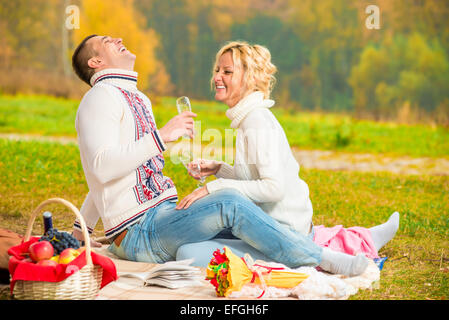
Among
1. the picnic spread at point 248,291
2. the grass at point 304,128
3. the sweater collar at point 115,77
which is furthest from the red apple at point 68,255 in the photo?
the grass at point 304,128

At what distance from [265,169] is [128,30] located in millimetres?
13186

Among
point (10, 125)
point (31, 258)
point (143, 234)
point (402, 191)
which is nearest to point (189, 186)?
point (402, 191)

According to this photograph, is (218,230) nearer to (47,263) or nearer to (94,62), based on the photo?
(47,263)

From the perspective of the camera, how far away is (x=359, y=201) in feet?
22.6

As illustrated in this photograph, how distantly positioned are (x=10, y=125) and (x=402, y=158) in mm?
8090

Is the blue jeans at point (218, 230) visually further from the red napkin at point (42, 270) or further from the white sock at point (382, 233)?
the white sock at point (382, 233)

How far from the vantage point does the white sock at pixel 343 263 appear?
3658mm

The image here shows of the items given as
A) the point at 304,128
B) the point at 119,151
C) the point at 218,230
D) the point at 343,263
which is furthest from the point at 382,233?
the point at 304,128

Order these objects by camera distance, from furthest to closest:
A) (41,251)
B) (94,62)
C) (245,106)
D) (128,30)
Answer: (128,30), (94,62), (245,106), (41,251)

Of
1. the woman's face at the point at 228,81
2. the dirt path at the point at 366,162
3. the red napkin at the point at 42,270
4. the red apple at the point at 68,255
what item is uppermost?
the woman's face at the point at 228,81

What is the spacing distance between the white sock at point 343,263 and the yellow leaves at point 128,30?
1248cm

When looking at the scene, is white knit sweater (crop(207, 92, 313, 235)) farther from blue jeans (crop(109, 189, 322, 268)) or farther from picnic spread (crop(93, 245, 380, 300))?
picnic spread (crop(93, 245, 380, 300))

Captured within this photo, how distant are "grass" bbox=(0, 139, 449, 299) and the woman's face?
1435mm
